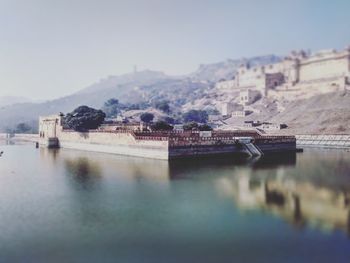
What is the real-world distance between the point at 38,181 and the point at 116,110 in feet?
364

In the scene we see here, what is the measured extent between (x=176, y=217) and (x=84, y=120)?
42.9m

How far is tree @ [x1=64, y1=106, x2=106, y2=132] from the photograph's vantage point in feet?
181

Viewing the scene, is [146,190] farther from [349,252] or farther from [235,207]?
[349,252]

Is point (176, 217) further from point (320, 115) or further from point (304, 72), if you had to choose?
point (304, 72)

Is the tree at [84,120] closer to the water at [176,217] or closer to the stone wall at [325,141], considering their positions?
the water at [176,217]

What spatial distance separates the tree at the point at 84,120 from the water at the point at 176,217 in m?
28.9

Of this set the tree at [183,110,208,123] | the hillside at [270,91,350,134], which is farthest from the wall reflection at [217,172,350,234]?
the tree at [183,110,208,123]

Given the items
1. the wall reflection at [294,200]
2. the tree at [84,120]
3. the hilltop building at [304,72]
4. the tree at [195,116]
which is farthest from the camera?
the tree at [195,116]

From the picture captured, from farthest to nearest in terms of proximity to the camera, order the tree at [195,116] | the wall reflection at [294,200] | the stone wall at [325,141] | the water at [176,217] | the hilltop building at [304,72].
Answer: the tree at [195,116] → the hilltop building at [304,72] → the stone wall at [325,141] → the wall reflection at [294,200] → the water at [176,217]

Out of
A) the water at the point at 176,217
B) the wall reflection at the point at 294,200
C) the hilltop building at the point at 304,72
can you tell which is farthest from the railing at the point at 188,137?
the hilltop building at the point at 304,72

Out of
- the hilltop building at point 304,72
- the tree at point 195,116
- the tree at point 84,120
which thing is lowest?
the tree at point 84,120

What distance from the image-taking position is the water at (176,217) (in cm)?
1120

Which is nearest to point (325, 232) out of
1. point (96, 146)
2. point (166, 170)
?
point (166, 170)

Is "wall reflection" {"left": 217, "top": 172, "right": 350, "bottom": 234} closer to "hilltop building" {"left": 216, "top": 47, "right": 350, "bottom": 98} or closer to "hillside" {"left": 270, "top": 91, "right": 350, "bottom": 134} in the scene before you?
"hillside" {"left": 270, "top": 91, "right": 350, "bottom": 134}
